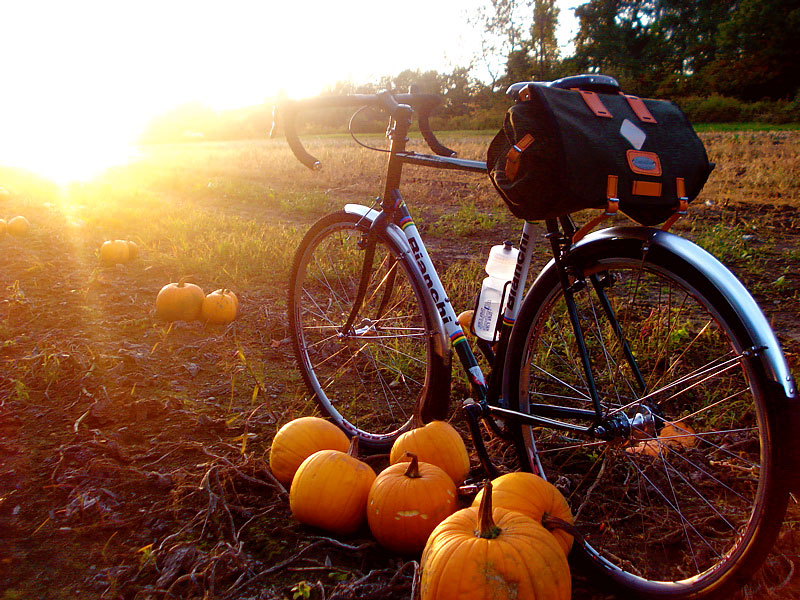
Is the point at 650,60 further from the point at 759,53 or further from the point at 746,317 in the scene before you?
the point at 746,317

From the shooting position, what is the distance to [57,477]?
2.26 meters

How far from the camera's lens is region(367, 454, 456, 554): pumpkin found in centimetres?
181

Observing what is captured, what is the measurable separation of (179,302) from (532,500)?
3.08 meters

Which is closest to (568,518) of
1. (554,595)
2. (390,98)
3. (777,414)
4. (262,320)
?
(554,595)

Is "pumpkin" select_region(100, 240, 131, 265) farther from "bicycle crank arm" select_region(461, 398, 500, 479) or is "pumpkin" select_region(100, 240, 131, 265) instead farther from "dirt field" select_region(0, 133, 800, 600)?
"bicycle crank arm" select_region(461, 398, 500, 479)

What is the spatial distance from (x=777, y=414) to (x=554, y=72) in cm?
3962

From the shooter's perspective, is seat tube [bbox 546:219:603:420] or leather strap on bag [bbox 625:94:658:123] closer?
leather strap on bag [bbox 625:94:658:123]

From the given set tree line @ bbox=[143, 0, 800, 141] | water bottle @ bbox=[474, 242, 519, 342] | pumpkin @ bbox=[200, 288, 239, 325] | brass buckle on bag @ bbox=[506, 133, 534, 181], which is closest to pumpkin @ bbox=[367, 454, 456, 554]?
water bottle @ bbox=[474, 242, 519, 342]

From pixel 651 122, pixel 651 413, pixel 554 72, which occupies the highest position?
pixel 554 72

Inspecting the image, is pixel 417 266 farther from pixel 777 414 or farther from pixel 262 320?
pixel 262 320

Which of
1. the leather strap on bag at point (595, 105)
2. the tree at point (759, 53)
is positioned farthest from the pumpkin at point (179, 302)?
the tree at point (759, 53)

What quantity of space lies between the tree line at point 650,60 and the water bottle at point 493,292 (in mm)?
28465

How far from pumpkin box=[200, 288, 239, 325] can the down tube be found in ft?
6.88

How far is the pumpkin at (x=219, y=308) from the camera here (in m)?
4.07
